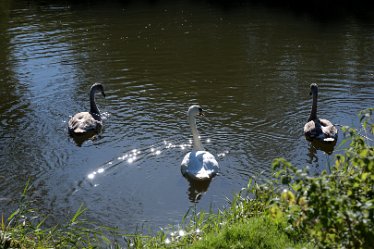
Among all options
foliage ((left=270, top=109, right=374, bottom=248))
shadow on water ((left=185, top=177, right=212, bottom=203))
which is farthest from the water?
foliage ((left=270, top=109, right=374, bottom=248))

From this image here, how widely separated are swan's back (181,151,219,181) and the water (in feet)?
0.64

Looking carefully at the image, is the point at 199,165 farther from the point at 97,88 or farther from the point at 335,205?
the point at 335,205

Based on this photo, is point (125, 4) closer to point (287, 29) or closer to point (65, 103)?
point (287, 29)

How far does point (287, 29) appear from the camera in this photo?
23406 millimetres

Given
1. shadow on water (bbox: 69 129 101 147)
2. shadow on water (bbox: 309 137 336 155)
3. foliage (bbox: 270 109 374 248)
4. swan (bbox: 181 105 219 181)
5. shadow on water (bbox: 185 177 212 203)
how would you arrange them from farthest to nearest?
1. shadow on water (bbox: 69 129 101 147)
2. shadow on water (bbox: 309 137 336 155)
3. swan (bbox: 181 105 219 181)
4. shadow on water (bbox: 185 177 212 203)
5. foliage (bbox: 270 109 374 248)

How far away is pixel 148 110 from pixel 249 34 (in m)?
9.62

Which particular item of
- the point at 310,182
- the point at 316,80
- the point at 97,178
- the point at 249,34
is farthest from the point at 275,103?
the point at 310,182

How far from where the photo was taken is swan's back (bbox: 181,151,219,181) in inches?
422

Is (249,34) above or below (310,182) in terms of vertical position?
below

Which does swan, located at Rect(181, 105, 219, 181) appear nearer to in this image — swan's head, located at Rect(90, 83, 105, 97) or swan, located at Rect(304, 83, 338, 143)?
swan, located at Rect(304, 83, 338, 143)

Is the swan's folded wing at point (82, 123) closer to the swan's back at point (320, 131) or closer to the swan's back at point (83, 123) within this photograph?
the swan's back at point (83, 123)

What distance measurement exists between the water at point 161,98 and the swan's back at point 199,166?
195mm

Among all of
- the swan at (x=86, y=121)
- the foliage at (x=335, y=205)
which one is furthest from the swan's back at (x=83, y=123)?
the foliage at (x=335, y=205)

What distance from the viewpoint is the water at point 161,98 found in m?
10.5
